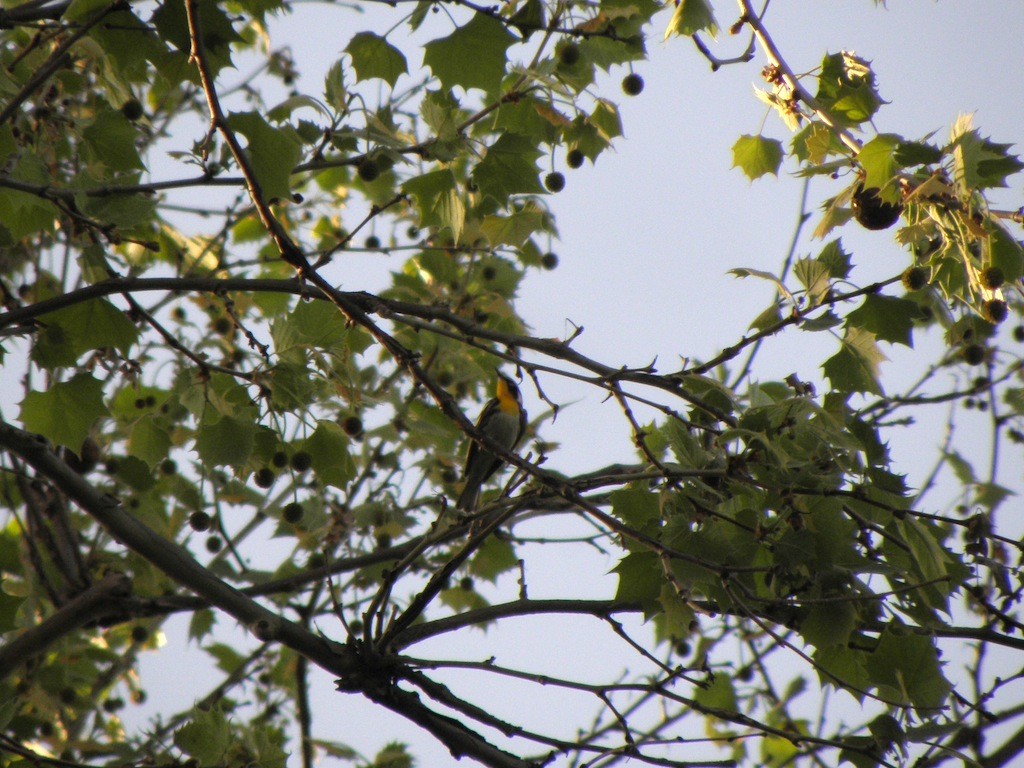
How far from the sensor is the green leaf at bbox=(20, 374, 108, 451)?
3.07 metres

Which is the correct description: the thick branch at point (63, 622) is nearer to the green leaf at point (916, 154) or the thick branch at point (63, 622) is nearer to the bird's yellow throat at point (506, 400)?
the green leaf at point (916, 154)

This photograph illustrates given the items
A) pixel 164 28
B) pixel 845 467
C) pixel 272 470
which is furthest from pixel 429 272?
pixel 845 467

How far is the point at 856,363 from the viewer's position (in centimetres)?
280

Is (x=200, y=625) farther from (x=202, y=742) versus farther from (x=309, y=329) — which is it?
(x=309, y=329)

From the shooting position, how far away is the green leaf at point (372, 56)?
3148 mm

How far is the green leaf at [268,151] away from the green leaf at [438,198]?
473 mm

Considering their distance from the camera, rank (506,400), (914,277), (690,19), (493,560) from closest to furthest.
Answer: (914,277) → (690,19) → (493,560) → (506,400)

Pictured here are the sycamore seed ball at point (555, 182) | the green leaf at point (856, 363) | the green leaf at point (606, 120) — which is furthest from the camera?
the sycamore seed ball at point (555, 182)

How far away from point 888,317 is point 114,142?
8.20ft

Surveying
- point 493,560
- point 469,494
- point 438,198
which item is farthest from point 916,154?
point 469,494

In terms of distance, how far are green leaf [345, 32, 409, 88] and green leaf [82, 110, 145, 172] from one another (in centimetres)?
77

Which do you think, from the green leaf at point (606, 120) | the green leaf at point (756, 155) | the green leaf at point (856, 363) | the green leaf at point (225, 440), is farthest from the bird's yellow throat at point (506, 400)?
the green leaf at point (856, 363)

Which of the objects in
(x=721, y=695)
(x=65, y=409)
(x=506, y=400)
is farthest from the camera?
(x=506, y=400)

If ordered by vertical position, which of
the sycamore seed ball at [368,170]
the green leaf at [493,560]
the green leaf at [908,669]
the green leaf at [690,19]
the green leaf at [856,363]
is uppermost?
the green leaf at [690,19]
